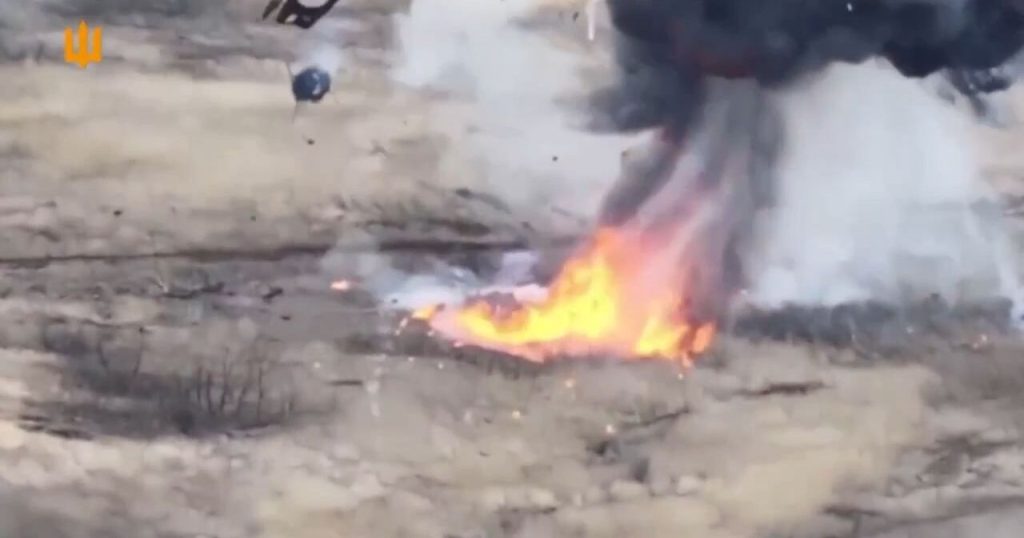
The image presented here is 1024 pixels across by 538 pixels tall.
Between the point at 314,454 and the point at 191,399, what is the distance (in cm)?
11

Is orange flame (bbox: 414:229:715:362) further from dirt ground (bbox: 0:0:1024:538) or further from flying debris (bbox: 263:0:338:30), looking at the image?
flying debris (bbox: 263:0:338:30)

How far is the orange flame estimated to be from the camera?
100 centimetres

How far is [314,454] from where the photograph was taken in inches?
38.7

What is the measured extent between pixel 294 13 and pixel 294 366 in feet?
0.97

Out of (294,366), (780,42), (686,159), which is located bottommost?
(294,366)

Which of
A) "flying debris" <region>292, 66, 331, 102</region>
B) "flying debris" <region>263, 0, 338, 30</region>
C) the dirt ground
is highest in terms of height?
"flying debris" <region>263, 0, 338, 30</region>

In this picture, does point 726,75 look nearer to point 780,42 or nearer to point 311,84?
point 780,42

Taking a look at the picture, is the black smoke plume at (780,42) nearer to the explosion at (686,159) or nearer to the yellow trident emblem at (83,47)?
the explosion at (686,159)

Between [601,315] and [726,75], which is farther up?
[726,75]

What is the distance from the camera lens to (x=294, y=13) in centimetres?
98

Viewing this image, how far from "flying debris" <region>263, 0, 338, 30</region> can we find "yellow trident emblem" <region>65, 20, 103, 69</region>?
0.14m

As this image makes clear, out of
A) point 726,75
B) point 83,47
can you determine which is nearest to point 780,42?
point 726,75

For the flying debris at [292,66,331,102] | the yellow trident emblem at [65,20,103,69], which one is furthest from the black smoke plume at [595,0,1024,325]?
the yellow trident emblem at [65,20,103,69]

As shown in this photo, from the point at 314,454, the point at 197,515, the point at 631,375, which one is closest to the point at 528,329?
the point at 631,375
